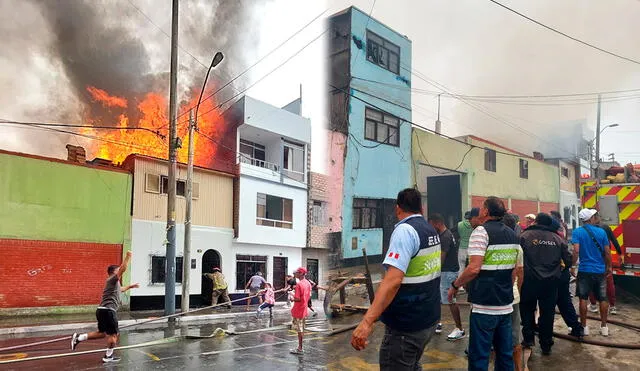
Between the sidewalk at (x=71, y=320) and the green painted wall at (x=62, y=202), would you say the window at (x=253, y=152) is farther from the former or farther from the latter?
the sidewalk at (x=71, y=320)

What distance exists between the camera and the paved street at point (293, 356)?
205 inches

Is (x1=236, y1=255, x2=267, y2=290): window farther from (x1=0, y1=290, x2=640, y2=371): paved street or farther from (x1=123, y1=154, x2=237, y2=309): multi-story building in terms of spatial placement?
(x1=0, y1=290, x2=640, y2=371): paved street

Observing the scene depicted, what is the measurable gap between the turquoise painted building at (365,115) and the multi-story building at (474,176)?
7.48 ft

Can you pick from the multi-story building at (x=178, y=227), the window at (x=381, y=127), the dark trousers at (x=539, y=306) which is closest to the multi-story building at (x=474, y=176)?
the window at (x=381, y=127)

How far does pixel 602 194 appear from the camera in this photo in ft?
27.6

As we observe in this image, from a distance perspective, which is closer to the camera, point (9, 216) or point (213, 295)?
point (9, 216)

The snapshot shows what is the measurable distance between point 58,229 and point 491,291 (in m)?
14.2

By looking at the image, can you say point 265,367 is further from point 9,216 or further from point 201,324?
point 9,216

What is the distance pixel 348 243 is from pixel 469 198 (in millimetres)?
8127

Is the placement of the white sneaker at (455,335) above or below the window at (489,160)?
below

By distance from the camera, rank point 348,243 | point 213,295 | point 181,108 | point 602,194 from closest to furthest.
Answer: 1. point 602,194
2. point 348,243
3. point 213,295
4. point 181,108

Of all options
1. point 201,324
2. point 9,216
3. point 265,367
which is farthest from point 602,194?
point 9,216

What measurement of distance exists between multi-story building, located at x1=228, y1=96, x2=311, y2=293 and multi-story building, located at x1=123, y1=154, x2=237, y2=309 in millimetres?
654

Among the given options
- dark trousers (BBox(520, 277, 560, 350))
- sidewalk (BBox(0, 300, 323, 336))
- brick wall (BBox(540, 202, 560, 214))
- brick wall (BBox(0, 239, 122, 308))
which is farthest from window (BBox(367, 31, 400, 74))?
brick wall (BBox(540, 202, 560, 214))
